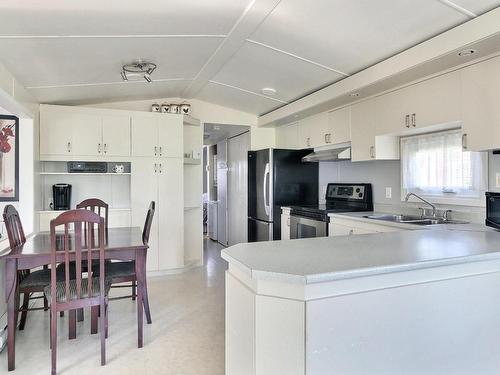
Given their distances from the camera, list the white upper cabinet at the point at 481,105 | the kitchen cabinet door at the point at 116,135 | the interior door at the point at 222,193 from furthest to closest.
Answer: the interior door at the point at 222,193 < the kitchen cabinet door at the point at 116,135 < the white upper cabinet at the point at 481,105

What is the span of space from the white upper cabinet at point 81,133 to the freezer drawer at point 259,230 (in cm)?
200

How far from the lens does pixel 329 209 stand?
4051 mm

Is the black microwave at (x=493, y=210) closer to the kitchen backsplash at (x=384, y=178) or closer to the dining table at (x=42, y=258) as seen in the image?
the kitchen backsplash at (x=384, y=178)

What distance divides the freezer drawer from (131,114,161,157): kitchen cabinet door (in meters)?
1.71

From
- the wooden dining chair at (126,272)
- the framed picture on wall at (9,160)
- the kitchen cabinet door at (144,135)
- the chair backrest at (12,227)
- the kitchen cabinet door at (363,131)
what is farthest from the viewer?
the kitchen cabinet door at (144,135)

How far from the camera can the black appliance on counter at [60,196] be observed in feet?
14.1

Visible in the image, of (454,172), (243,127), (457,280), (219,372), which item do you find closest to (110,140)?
(243,127)

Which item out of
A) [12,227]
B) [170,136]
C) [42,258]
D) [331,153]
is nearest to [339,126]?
[331,153]

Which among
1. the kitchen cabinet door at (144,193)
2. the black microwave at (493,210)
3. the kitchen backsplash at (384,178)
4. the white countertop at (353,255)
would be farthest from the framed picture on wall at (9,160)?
the black microwave at (493,210)

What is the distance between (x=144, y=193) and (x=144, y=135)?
2.40 feet

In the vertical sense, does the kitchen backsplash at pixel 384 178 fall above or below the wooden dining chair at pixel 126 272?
above

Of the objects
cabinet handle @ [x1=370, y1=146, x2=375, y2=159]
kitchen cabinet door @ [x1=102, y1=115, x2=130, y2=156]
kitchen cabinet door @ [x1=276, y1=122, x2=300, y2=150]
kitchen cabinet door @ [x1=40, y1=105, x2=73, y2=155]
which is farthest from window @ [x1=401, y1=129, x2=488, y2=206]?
kitchen cabinet door @ [x1=40, y1=105, x2=73, y2=155]

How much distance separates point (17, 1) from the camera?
1974mm

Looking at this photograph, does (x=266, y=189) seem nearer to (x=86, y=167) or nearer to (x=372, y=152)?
(x=372, y=152)
